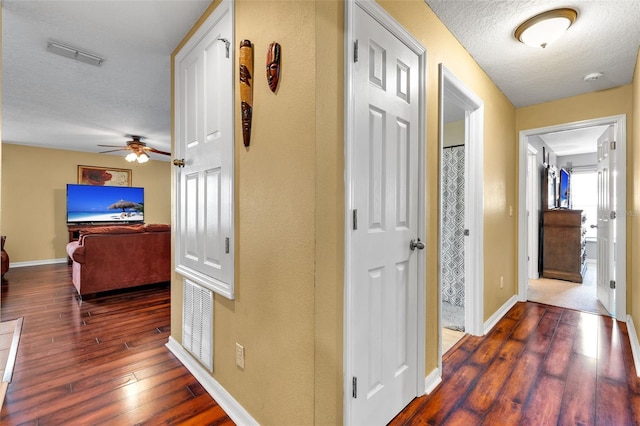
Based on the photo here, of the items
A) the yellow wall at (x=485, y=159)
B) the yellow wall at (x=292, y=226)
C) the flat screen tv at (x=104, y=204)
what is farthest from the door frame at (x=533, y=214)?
the flat screen tv at (x=104, y=204)

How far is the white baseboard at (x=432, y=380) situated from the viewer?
1796 mm

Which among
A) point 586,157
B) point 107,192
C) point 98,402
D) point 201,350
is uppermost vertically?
point 586,157

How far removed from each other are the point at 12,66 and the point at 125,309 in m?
2.56

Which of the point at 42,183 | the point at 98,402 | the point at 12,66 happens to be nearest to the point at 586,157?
the point at 98,402

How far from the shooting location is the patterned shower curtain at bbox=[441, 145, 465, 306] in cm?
337

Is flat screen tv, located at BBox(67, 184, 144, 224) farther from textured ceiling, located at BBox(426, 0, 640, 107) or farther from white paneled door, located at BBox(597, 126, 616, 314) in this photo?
white paneled door, located at BBox(597, 126, 616, 314)

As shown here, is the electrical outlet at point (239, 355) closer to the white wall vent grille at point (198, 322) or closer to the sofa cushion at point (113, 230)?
the white wall vent grille at point (198, 322)

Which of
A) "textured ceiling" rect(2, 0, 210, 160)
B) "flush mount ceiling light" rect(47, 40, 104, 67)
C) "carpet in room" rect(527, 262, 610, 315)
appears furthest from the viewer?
"carpet in room" rect(527, 262, 610, 315)

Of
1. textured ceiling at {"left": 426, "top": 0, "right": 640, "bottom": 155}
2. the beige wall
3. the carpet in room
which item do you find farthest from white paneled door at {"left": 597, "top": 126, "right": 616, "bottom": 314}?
the beige wall

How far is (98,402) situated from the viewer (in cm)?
173

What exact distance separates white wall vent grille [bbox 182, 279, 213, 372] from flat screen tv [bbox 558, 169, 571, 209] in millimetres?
6871

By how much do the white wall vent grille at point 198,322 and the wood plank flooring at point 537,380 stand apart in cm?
117

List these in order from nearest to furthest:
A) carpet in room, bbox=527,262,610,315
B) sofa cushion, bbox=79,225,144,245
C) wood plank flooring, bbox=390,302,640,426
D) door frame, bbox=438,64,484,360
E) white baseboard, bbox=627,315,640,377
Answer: wood plank flooring, bbox=390,302,640,426 < white baseboard, bbox=627,315,640,377 < door frame, bbox=438,64,484,360 < carpet in room, bbox=527,262,610,315 < sofa cushion, bbox=79,225,144,245

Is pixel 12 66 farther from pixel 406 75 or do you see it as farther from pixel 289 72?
pixel 406 75
